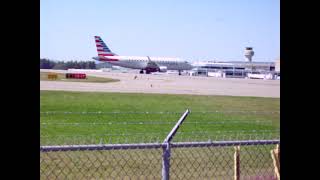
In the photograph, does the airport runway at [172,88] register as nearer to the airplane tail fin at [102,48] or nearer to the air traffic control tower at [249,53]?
the airplane tail fin at [102,48]

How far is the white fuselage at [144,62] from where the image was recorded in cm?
8425

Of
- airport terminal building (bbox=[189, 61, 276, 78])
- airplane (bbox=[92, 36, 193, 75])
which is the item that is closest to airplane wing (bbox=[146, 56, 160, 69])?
airplane (bbox=[92, 36, 193, 75])

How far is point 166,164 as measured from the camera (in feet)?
12.9

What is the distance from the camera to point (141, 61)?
3317 inches

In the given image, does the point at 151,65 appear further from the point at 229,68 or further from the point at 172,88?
the point at 172,88

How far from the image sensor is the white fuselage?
84250mm

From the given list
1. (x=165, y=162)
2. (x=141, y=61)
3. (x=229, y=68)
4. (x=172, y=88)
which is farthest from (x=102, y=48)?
(x=165, y=162)

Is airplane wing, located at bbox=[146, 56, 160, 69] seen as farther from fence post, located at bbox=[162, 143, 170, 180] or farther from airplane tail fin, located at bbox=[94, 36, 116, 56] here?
fence post, located at bbox=[162, 143, 170, 180]

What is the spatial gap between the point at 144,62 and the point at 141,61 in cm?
65

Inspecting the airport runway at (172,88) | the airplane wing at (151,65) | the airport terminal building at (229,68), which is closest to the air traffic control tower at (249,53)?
the airport terminal building at (229,68)
